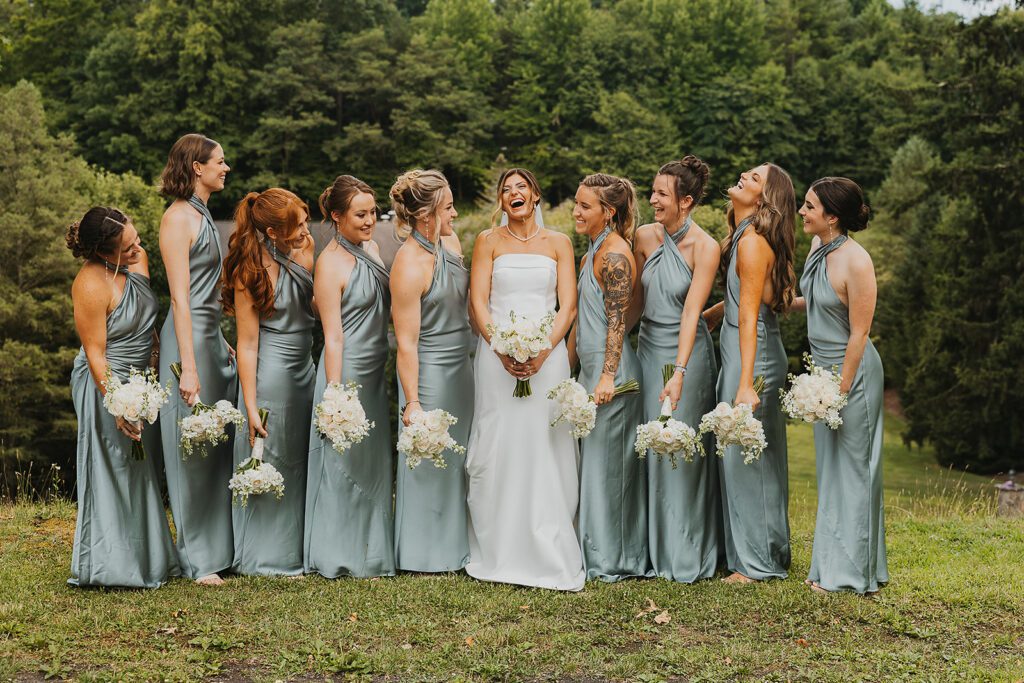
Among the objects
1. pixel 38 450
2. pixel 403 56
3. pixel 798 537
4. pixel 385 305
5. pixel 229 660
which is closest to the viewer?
pixel 229 660

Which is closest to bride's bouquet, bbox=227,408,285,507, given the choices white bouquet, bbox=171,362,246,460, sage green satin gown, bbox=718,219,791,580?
white bouquet, bbox=171,362,246,460

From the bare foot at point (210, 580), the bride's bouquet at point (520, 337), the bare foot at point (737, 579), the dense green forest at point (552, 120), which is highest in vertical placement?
the dense green forest at point (552, 120)

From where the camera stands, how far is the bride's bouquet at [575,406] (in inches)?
260

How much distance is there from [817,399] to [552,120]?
173 feet

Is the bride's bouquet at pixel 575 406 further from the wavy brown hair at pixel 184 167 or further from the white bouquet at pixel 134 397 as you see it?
the wavy brown hair at pixel 184 167

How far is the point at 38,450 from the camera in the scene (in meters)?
29.3

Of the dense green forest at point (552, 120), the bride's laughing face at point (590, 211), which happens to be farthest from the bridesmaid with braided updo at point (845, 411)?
the dense green forest at point (552, 120)

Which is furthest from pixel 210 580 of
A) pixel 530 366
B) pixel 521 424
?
pixel 530 366

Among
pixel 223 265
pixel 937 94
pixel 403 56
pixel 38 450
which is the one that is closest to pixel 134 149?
pixel 403 56

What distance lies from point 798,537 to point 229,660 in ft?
16.6

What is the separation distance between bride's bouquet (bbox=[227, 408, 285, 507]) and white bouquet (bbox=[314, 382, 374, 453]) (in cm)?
47

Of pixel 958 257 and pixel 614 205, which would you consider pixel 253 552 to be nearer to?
pixel 614 205

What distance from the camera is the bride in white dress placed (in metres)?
6.98

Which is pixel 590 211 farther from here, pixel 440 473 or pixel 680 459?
pixel 440 473
